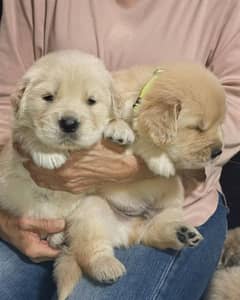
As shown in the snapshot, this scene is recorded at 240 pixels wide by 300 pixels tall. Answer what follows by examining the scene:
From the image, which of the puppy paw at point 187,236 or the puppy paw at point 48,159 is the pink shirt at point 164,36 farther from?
the puppy paw at point 48,159

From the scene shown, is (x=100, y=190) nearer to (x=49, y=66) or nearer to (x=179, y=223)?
(x=179, y=223)

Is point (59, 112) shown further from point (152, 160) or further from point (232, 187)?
point (232, 187)

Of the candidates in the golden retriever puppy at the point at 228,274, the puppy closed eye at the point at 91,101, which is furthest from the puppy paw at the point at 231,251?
the puppy closed eye at the point at 91,101

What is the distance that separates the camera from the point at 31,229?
152cm

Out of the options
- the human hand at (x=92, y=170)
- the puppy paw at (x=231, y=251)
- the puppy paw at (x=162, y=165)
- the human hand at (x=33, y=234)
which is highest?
the puppy paw at (x=162, y=165)

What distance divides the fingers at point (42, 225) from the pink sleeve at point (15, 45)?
345 mm

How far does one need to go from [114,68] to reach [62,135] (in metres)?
0.35

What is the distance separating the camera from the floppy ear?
4.44ft

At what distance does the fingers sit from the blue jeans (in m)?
0.10

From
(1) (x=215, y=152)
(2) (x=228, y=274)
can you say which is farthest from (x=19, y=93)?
(2) (x=228, y=274)

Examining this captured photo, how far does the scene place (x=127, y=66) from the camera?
5.28 ft

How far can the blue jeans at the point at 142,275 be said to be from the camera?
55.7 inches

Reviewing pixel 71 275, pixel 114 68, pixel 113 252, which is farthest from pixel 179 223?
pixel 114 68

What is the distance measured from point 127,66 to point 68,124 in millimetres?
350
